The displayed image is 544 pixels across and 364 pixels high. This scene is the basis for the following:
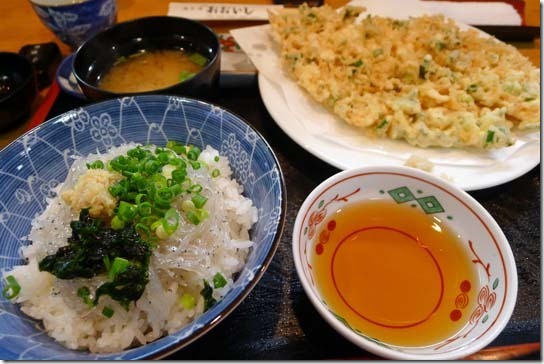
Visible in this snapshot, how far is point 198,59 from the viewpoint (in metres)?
2.11

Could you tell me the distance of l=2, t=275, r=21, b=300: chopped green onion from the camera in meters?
1.15

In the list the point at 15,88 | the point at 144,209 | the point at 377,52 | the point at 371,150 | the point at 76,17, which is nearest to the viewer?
the point at 144,209

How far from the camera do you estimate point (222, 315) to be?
37.1 inches

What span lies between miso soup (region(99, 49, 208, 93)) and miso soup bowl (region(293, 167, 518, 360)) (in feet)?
3.55

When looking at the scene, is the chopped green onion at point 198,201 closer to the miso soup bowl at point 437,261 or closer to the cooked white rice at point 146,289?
the cooked white rice at point 146,289

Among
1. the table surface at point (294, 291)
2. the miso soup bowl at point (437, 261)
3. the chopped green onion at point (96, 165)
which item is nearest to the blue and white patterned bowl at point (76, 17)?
the table surface at point (294, 291)

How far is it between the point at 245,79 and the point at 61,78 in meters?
0.99

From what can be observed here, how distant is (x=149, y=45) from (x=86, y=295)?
5.06ft

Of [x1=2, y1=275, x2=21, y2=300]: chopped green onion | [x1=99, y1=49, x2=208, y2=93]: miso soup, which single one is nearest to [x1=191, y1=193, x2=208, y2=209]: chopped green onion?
[x1=2, y1=275, x2=21, y2=300]: chopped green onion

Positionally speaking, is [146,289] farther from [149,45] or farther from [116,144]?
[149,45]

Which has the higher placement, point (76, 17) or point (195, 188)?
point (76, 17)

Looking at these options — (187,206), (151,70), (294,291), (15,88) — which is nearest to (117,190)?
(187,206)

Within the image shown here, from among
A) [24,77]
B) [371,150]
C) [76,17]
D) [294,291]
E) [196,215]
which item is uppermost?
[76,17]

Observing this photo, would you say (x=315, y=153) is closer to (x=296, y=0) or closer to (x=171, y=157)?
(x=171, y=157)
